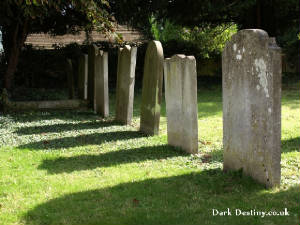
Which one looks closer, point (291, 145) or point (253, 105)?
point (253, 105)

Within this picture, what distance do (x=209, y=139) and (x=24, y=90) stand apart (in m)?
10.8

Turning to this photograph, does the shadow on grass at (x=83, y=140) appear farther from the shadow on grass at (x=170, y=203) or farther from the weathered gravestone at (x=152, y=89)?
the shadow on grass at (x=170, y=203)

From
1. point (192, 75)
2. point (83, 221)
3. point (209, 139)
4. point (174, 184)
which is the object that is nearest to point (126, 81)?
point (209, 139)

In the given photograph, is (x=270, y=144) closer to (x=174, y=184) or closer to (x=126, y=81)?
(x=174, y=184)

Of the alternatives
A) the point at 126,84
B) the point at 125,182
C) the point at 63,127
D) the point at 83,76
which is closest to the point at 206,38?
the point at 83,76

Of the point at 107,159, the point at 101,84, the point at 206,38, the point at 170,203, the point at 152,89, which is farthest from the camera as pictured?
the point at 206,38

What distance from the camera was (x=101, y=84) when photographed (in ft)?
37.6

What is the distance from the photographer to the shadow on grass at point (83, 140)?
7701 mm

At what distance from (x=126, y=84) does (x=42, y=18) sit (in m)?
3.32

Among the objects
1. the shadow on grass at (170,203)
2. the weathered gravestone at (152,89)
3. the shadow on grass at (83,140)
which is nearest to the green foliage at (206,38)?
the weathered gravestone at (152,89)

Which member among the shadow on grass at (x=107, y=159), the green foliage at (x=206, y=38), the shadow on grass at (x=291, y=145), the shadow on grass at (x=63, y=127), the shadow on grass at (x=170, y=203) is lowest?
the shadow on grass at (x=63, y=127)

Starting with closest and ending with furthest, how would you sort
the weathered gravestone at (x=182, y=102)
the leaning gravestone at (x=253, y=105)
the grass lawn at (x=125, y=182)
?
1. the grass lawn at (x=125, y=182)
2. the leaning gravestone at (x=253, y=105)
3. the weathered gravestone at (x=182, y=102)

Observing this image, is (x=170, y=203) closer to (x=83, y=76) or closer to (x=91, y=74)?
(x=91, y=74)

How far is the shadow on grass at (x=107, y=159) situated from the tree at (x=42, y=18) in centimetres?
220
